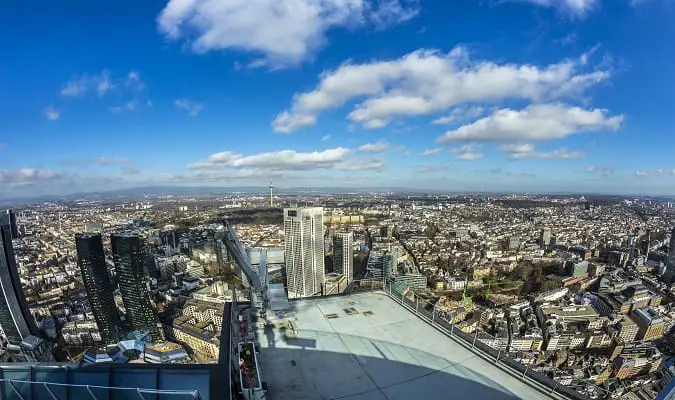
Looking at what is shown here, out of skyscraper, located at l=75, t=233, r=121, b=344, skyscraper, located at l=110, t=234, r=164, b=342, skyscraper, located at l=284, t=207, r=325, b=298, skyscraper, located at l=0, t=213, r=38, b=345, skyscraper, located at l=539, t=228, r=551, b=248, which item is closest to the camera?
skyscraper, located at l=0, t=213, r=38, b=345

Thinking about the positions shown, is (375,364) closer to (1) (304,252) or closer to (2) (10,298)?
(2) (10,298)

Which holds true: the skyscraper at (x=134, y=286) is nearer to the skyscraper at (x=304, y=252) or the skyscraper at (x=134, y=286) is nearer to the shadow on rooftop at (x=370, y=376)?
the skyscraper at (x=304, y=252)

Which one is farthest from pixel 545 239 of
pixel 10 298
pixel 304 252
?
pixel 10 298

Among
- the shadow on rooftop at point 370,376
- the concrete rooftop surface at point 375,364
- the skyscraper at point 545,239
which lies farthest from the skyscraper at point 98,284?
the skyscraper at point 545,239

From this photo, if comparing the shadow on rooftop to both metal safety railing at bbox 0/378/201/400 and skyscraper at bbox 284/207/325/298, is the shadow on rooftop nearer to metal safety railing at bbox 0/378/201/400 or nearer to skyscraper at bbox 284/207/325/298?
metal safety railing at bbox 0/378/201/400

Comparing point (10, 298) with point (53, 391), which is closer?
point (53, 391)

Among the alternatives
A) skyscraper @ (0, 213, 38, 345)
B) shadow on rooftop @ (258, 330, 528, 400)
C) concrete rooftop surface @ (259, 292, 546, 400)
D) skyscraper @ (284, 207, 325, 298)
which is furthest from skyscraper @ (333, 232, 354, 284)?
shadow on rooftop @ (258, 330, 528, 400)
